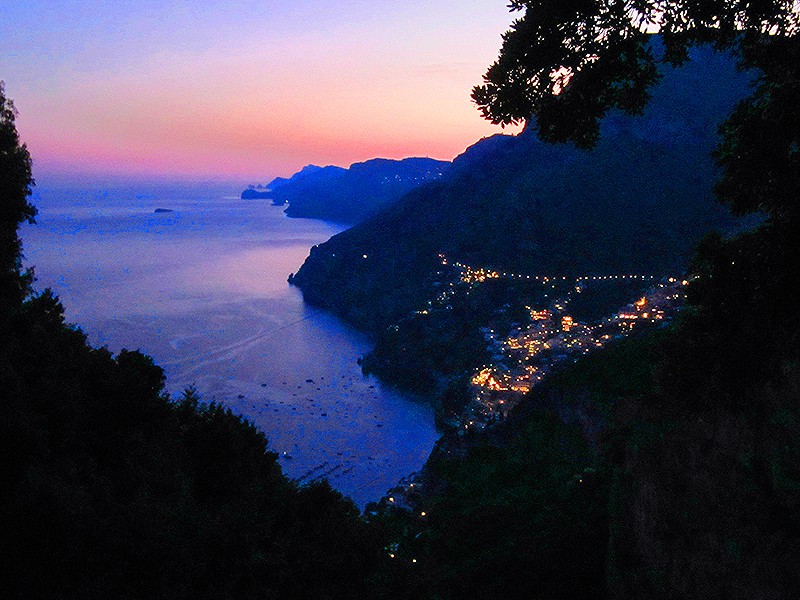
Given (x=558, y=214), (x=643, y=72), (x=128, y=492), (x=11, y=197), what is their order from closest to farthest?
(x=643, y=72), (x=128, y=492), (x=11, y=197), (x=558, y=214)

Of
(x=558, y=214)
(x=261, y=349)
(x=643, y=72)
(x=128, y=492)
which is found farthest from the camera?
(x=558, y=214)

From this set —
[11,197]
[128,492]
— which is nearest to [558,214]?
[11,197]

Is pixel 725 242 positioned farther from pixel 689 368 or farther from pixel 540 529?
pixel 540 529

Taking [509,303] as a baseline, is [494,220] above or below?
above

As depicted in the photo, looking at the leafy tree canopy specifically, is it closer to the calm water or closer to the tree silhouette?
the tree silhouette

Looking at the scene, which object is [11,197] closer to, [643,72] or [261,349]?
[643,72]

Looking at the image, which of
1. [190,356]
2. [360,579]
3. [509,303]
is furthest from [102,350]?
[509,303]
